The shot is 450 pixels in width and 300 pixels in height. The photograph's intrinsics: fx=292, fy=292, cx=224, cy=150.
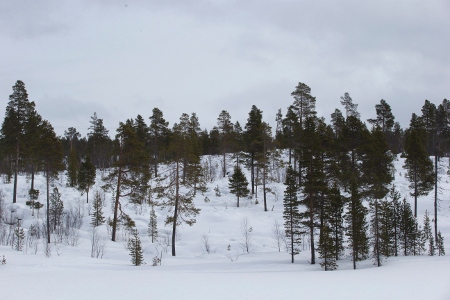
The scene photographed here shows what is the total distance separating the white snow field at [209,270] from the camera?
11047 mm

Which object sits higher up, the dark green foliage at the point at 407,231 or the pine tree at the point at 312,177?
the pine tree at the point at 312,177

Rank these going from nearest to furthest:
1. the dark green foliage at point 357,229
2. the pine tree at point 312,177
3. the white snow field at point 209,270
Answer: the white snow field at point 209,270 → the dark green foliage at point 357,229 → the pine tree at point 312,177

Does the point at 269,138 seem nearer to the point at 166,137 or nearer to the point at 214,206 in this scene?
the point at 214,206

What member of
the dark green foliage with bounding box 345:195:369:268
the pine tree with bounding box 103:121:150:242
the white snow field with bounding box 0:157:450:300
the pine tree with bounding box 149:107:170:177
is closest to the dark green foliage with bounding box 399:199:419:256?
the white snow field with bounding box 0:157:450:300

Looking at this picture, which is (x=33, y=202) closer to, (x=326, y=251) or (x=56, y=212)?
(x=56, y=212)

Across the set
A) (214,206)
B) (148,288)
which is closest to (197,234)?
(214,206)

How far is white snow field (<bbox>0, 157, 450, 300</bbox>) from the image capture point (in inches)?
435

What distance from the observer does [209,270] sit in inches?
797

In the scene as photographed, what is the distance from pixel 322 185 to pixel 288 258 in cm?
693

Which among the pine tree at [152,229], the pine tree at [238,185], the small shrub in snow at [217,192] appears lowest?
the pine tree at [152,229]

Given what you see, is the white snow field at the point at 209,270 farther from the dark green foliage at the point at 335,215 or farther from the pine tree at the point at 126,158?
the pine tree at the point at 126,158

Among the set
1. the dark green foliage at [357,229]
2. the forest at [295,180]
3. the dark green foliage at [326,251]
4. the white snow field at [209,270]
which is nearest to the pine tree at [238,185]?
the forest at [295,180]

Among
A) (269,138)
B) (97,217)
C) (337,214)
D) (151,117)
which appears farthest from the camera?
(151,117)

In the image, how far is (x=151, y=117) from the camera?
173 ft
